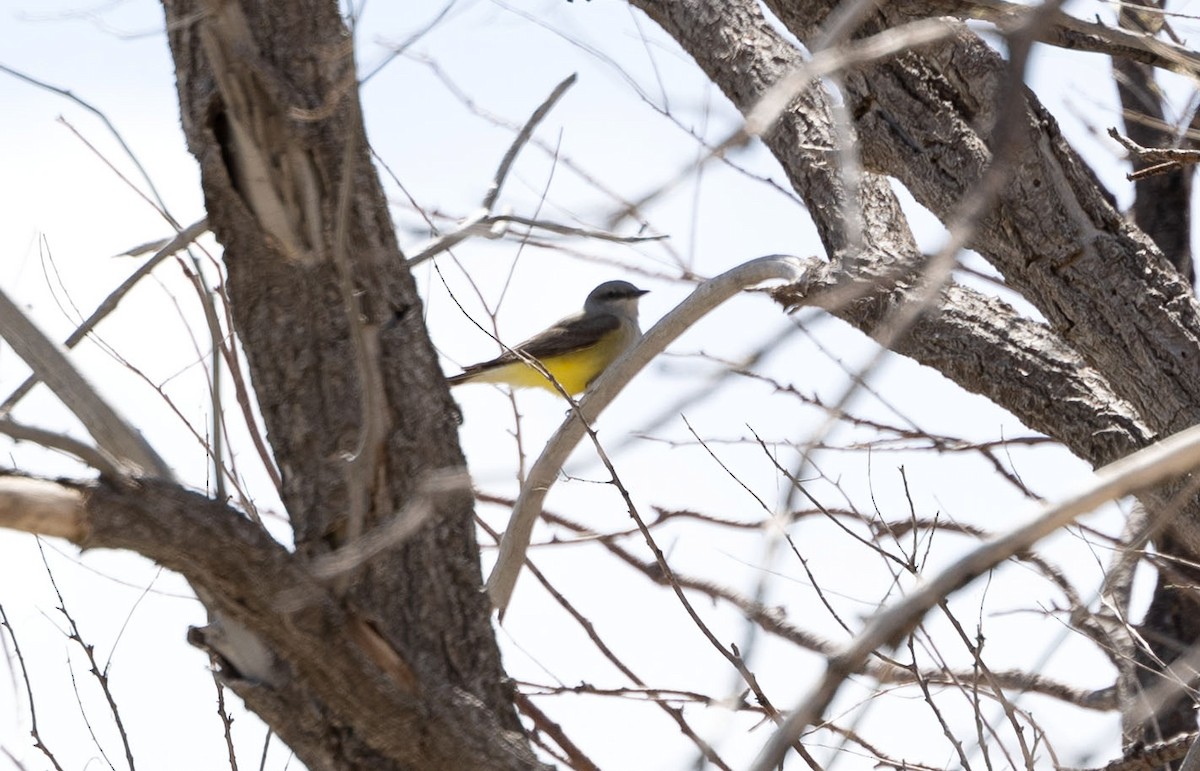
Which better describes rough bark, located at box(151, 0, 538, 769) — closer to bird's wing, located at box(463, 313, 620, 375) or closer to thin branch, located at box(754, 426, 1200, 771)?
thin branch, located at box(754, 426, 1200, 771)

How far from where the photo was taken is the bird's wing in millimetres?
10352

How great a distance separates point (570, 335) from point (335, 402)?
303 inches

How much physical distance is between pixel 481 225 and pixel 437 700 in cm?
106

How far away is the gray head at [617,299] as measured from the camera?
11016mm

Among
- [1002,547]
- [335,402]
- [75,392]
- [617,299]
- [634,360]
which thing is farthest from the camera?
[617,299]

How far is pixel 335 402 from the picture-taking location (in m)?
2.83

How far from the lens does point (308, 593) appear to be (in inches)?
96.8

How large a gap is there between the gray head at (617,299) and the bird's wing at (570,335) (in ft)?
0.60

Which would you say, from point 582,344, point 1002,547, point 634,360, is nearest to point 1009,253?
point 634,360

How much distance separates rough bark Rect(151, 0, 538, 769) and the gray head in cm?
808

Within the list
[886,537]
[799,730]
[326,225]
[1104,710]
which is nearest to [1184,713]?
[1104,710]

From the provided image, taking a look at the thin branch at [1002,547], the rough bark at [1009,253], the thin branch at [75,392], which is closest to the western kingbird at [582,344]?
the rough bark at [1009,253]

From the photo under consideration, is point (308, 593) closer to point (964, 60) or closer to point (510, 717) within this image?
point (510, 717)

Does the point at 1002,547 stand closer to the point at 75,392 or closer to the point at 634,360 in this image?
the point at 75,392
